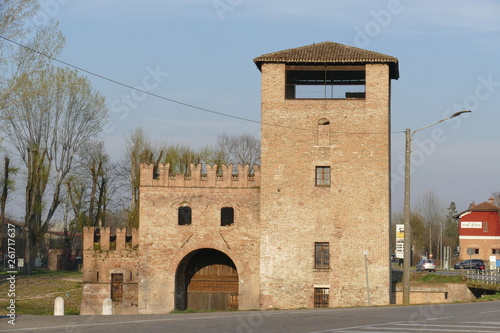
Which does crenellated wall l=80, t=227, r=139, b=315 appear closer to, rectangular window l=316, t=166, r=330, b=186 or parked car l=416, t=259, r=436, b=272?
rectangular window l=316, t=166, r=330, b=186

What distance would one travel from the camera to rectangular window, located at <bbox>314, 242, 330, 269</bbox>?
34438 millimetres

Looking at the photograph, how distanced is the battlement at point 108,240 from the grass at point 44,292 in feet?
11.0

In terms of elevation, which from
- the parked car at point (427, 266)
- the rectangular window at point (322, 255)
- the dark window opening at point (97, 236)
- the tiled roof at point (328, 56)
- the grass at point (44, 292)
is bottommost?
the grass at point (44, 292)

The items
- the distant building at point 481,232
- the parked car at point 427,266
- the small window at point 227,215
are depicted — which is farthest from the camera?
the distant building at point 481,232

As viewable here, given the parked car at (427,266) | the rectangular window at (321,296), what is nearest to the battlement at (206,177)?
the rectangular window at (321,296)

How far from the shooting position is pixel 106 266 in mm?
37156

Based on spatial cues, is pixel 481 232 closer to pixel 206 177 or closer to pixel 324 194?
pixel 324 194

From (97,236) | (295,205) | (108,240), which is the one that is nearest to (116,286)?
(108,240)

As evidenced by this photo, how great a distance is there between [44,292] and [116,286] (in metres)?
7.20

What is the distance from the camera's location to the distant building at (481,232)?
252 feet

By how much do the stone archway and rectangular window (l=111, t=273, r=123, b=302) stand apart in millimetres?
2837

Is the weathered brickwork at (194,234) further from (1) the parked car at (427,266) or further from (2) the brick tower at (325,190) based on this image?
(1) the parked car at (427,266)

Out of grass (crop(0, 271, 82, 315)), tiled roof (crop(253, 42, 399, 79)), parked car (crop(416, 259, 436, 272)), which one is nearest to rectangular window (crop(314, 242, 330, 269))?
tiled roof (crop(253, 42, 399, 79))

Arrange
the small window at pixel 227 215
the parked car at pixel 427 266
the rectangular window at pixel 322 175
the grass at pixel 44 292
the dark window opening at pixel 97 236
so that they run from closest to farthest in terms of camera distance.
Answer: the rectangular window at pixel 322 175 < the grass at pixel 44 292 < the small window at pixel 227 215 < the dark window opening at pixel 97 236 < the parked car at pixel 427 266
